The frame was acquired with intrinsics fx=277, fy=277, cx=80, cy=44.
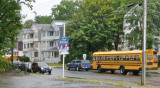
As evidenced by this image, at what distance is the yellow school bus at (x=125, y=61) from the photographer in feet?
104

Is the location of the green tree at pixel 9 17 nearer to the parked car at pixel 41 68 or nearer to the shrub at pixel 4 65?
the shrub at pixel 4 65

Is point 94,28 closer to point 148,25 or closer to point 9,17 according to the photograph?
point 148,25

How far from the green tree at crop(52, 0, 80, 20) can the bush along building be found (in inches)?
652

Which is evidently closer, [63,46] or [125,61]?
[63,46]

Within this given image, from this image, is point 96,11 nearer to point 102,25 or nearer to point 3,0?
point 102,25

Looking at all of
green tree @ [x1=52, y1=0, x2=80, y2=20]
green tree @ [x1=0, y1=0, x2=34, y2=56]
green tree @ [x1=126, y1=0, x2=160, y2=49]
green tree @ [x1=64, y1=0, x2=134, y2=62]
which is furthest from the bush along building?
green tree @ [x1=0, y1=0, x2=34, y2=56]

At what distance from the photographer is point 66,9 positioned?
100250 millimetres

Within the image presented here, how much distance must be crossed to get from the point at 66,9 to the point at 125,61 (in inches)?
2736

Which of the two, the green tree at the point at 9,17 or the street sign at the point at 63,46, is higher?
the green tree at the point at 9,17

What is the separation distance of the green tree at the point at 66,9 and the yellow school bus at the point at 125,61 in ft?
206

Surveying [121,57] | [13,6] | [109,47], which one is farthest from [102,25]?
[13,6]

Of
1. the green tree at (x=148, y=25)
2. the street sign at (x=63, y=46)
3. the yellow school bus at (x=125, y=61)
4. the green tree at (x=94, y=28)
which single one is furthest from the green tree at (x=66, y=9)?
the street sign at (x=63, y=46)

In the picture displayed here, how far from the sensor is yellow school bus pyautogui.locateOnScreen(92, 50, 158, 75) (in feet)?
104

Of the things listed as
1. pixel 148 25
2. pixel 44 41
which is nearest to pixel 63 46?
pixel 148 25
